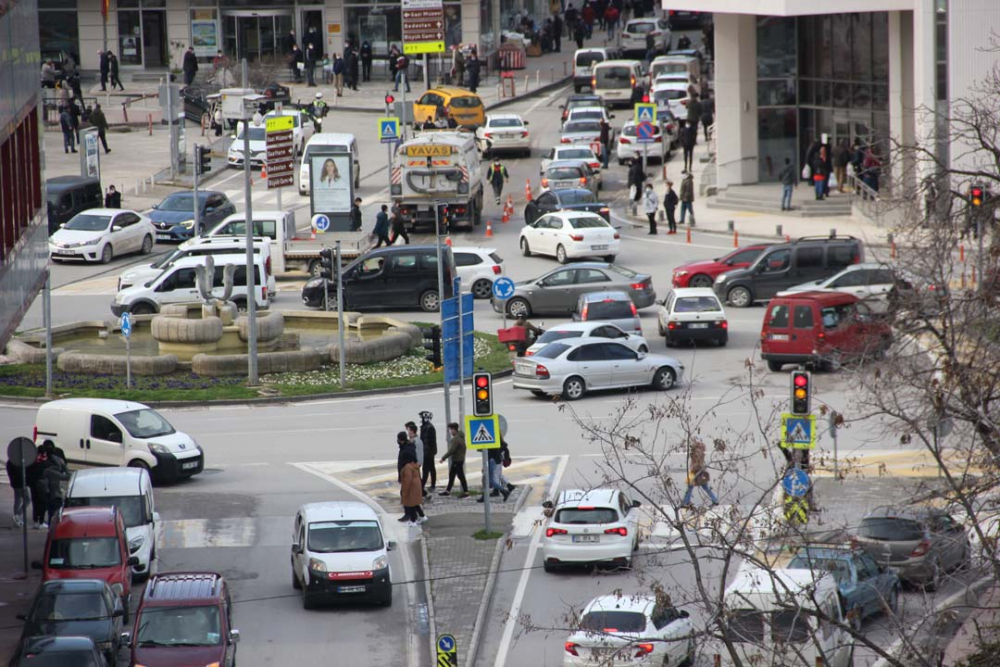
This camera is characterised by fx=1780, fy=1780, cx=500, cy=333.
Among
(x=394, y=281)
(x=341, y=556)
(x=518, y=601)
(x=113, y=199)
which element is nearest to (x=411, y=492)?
(x=341, y=556)

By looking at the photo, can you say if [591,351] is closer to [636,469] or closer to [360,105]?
[636,469]

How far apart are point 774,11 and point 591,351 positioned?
21.2 meters

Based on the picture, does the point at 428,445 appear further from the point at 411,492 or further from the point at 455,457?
the point at 411,492

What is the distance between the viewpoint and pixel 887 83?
185ft

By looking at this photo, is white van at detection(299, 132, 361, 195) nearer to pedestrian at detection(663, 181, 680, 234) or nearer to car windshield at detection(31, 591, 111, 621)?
pedestrian at detection(663, 181, 680, 234)

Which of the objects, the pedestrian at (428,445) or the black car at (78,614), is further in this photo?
the pedestrian at (428,445)

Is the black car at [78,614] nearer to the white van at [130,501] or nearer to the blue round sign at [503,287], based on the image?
the white van at [130,501]

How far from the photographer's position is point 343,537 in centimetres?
2436

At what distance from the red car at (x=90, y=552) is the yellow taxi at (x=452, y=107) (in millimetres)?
44503

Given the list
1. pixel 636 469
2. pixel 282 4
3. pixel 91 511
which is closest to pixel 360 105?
pixel 282 4

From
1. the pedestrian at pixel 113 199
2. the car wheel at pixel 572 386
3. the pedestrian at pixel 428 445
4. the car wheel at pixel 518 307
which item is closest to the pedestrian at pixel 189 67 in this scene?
the pedestrian at pixel 113 199

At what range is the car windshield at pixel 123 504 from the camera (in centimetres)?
2573

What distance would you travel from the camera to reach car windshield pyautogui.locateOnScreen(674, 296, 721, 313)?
39.2 meters

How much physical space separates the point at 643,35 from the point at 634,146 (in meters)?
23.2
